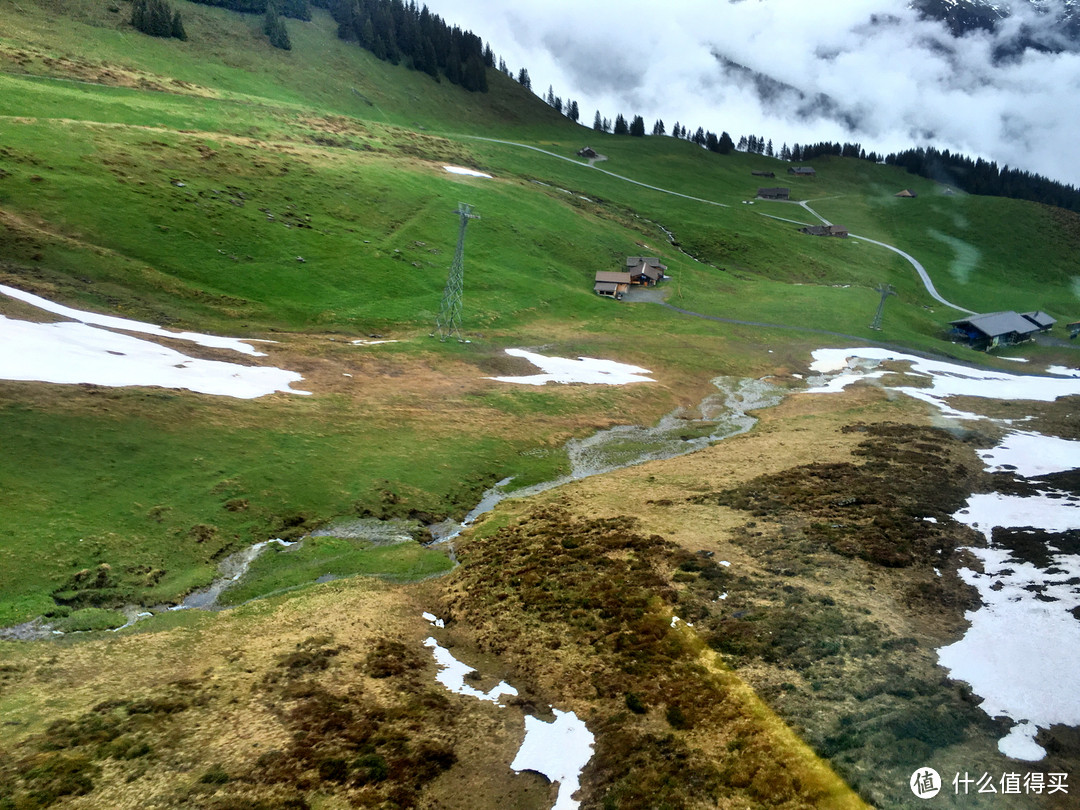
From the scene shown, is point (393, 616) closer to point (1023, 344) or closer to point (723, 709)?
point (723, 709)

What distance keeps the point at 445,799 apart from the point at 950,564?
2749 cm

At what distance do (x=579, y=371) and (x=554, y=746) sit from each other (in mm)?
48519

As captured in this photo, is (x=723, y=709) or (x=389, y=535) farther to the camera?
(x=389, y=535)

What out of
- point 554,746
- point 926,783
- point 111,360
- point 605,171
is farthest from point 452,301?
point 605,171

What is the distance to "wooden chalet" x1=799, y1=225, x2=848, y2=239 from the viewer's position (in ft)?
550

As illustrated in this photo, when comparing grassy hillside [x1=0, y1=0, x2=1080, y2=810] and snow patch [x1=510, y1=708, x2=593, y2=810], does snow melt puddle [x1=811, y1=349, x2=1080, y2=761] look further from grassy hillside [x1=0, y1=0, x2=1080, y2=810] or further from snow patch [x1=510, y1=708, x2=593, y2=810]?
snow patch [x1=510, y1=708, x2=593, y2=810]

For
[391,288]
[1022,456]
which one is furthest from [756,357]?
[391,288]

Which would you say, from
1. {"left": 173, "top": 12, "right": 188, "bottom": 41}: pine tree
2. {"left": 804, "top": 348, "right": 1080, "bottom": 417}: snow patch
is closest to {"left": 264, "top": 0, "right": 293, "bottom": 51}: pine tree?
{"left": 173, "top": 12, "right": 188, "bottom": 41}: pine tree

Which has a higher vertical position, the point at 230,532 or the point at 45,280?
the point at 45,280

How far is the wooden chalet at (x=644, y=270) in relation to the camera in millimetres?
109938

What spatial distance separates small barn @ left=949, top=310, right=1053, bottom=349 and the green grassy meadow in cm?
1060

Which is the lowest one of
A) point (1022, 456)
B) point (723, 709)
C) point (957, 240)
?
point (723, 709)

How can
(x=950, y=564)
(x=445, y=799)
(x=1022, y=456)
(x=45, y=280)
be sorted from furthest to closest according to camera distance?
1. (x=45, y=280)
2. (x=1022, y=456)
3. (x=950, y=564)
4. (x=445, y=799)

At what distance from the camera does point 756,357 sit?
83875 millimetres
